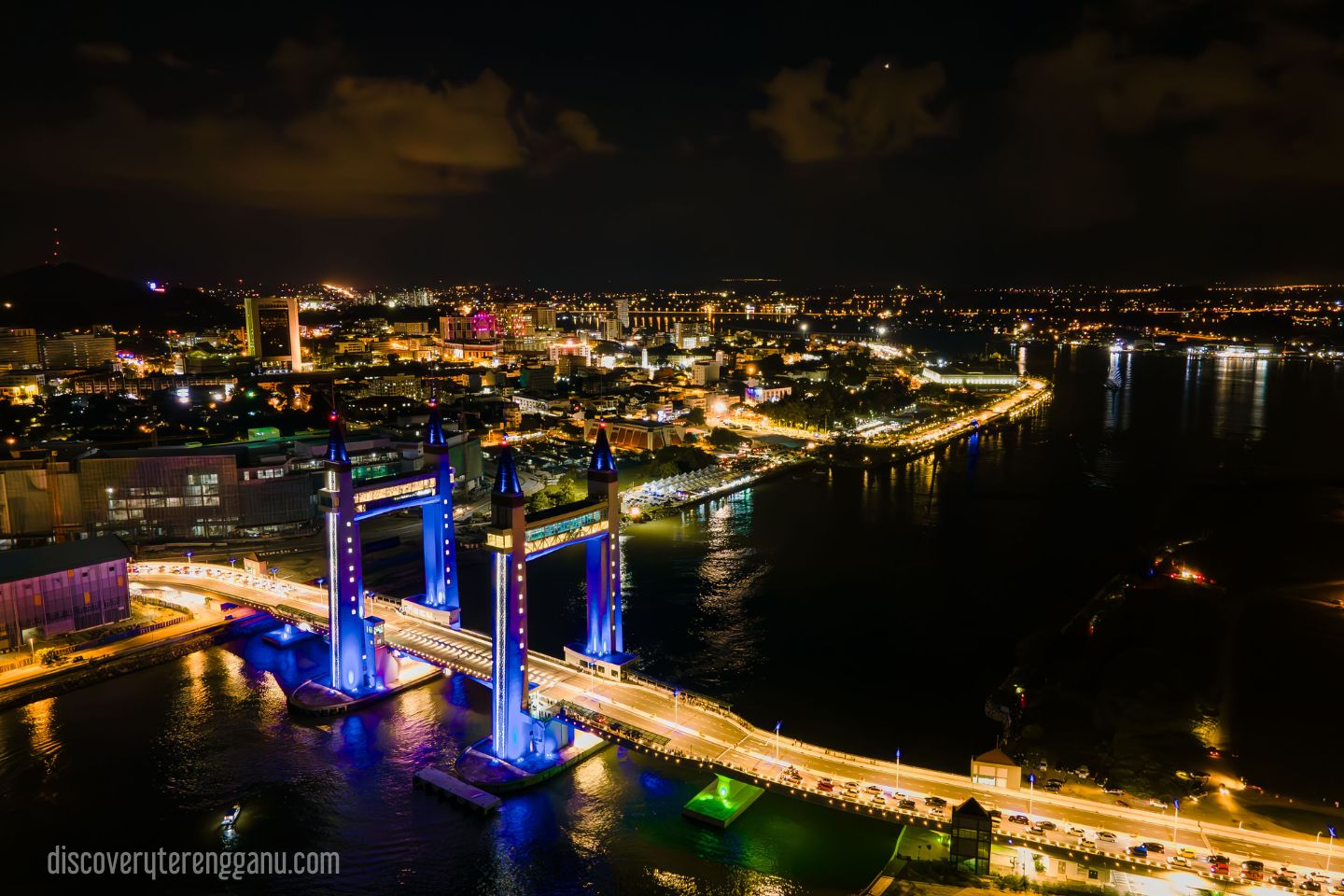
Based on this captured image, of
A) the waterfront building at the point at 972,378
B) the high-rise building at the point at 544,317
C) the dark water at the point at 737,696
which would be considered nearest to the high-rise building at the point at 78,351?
the high-rise building at the point at 544,317

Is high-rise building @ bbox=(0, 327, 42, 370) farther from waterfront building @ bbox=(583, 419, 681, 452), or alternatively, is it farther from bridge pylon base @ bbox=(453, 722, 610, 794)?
bridge pylon base @ bbox=(453, 722, 610, 794)

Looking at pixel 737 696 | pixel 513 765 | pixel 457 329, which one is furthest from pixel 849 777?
pixel 457 329

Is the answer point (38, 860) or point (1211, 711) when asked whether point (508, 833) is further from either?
point (1211, 711)

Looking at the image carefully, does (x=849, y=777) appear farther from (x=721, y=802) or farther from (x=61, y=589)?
(x=61, y=589)

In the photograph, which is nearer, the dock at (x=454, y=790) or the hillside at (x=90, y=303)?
the dock at (x=454, y=790)

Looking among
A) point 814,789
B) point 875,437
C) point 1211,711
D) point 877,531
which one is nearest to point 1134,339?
point 875,437

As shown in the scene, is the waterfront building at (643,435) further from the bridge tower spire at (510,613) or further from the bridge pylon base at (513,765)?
the bridge tower spire at (510,613)
